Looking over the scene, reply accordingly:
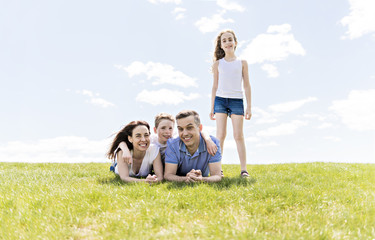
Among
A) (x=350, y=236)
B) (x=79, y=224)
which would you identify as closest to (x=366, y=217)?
(x=350, y=236)

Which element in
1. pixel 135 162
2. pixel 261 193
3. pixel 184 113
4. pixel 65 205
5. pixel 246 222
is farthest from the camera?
pixel 135 162

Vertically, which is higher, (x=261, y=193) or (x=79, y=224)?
(x=261, y=193)

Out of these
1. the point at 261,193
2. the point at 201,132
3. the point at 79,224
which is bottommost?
the point at 79,224

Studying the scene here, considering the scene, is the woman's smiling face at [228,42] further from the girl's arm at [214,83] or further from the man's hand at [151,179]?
the man's hand at [151,179]

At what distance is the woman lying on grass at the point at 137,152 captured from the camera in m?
6.52

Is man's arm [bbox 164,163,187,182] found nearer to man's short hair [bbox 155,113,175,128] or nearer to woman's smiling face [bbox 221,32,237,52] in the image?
man's short hair [bbox 155,113,175,128]

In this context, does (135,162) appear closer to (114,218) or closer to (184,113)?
(184,113)

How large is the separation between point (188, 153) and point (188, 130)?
1.92 ft

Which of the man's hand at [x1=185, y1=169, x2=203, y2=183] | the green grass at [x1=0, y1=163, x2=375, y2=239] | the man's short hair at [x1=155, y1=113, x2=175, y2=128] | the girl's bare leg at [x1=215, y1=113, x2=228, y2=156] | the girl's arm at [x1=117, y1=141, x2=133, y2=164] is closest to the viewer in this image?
the green grass at [x1=0, y1=163, x2=375, y2=239]

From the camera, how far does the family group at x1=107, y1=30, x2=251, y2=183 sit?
19.9 feet

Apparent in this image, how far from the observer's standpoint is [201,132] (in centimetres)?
648

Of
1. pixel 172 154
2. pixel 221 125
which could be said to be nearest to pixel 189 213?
pixel 172 154

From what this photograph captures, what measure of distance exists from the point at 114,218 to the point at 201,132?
10.1 feet

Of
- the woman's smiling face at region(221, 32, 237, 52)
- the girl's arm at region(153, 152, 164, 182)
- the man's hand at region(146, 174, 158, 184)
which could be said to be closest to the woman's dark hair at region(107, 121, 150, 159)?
the girl's arm at region(153, 152, 164, 182)
